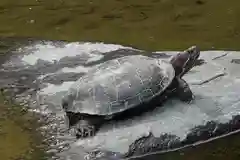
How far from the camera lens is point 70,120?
3.15 meters

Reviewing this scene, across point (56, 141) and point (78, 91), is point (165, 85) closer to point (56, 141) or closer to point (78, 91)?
point (78, 91)

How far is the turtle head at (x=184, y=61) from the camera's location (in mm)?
3240

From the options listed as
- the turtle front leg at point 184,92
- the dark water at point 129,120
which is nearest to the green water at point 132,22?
the dark water at point 129,120

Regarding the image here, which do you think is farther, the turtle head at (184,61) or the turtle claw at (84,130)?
the turtle head at (184,61)

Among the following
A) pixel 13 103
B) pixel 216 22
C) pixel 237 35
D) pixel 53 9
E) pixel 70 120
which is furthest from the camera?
pixel 53 9

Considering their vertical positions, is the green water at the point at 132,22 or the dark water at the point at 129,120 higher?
the green water at the point at 132,22

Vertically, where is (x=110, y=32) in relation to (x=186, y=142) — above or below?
above

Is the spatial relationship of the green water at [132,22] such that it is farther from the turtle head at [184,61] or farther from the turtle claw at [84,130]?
the turtle claw at [84,130]

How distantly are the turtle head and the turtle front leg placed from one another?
0.25ft

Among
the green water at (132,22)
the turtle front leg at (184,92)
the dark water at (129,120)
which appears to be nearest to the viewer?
the dark water at (129,120)

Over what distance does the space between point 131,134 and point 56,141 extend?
1.45ft

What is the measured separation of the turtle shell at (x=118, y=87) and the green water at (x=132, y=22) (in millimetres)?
1360

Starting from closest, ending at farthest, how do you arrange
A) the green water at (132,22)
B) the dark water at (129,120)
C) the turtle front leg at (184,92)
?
the dark water at (129,120)
the turtle front leg at (184,92)
the green water at (132,22)

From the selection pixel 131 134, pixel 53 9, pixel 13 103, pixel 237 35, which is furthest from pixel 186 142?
pixel 53 9
